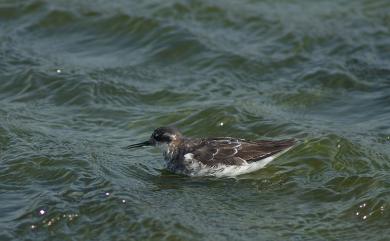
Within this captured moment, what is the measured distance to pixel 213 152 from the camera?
13.2m

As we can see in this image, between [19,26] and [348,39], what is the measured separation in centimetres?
683

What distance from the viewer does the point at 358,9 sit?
1961cm

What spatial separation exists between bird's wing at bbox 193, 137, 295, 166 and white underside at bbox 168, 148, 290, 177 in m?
0.06

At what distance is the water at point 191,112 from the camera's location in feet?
37.1

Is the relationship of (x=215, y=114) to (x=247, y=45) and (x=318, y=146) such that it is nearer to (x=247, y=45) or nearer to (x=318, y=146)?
(x=318, y=146)

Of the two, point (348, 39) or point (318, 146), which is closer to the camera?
point (318, 146)

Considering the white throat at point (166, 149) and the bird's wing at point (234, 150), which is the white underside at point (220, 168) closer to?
the bird's wing at point (234, 150)

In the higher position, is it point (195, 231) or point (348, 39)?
point (348, 39)

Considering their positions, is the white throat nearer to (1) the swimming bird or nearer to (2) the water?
(1) the swimming bird

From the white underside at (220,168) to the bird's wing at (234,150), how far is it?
6 cm

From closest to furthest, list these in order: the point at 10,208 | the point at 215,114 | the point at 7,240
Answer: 1. the point at 7,240
2. the point at 10,208
3. the point at 215,114

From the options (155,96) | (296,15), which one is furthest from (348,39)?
(155,96)

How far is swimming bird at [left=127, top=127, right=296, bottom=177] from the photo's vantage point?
1290 cm

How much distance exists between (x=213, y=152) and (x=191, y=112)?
2.03 meters
